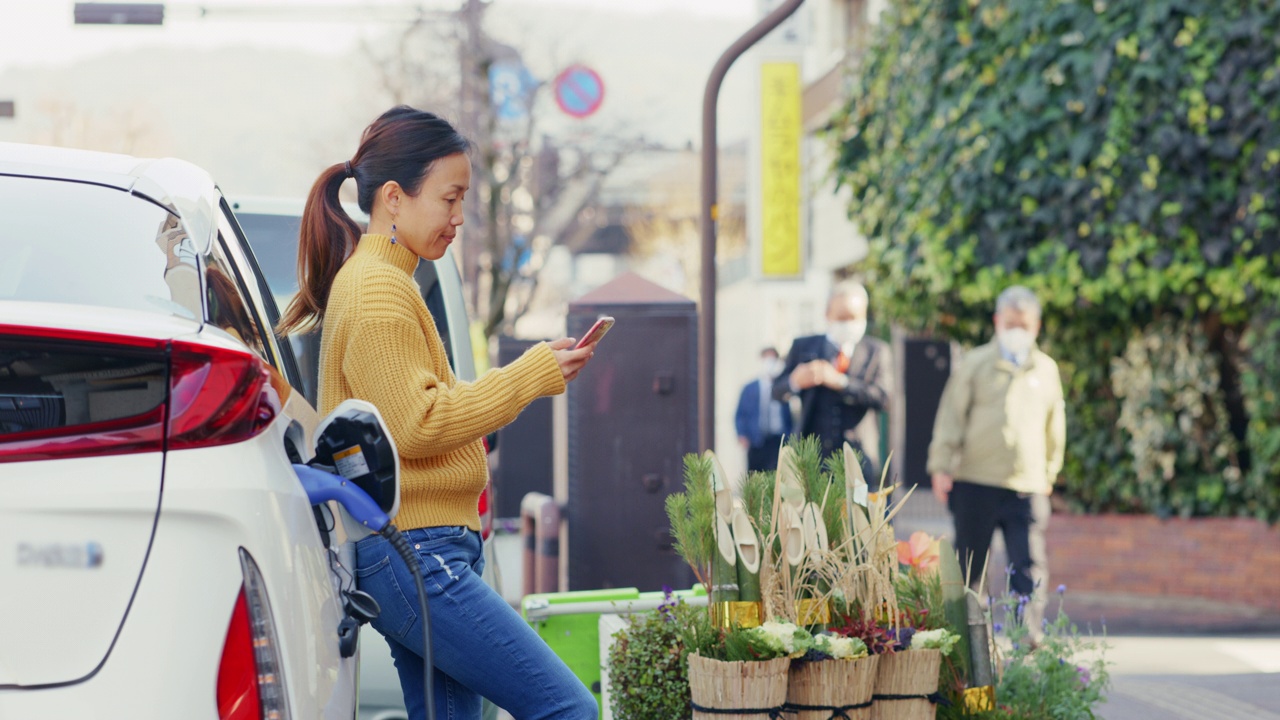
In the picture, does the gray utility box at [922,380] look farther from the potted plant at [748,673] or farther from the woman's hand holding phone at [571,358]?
the woman's hand holding phone at [571,358]

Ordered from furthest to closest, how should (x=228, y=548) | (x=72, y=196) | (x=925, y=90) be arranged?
(x=925, y=90) → (x=72, y=196) → (x=228, y=548)

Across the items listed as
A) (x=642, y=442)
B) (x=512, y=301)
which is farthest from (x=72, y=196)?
(x=512, y=301)

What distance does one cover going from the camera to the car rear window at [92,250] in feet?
7.32

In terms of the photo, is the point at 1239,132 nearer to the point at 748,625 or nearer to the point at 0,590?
the point at 748,625

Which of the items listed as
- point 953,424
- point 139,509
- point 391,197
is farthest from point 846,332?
point 139,509

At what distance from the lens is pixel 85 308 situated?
6.97 ft

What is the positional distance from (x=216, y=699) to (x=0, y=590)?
1.04 ft

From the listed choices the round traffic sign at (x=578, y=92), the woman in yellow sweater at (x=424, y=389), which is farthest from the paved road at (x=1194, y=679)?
the round traffic sign at (x=578, y=92)

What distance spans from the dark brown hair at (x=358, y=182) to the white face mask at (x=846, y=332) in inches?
208

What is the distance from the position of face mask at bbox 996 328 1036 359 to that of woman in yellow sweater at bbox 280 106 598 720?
5.14m

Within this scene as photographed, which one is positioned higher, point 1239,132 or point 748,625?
point 1239,132

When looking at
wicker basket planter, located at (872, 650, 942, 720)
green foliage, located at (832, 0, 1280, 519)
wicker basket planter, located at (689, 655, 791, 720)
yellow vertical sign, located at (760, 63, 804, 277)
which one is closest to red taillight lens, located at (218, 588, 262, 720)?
wicker basket planter, located at (689, 655, 791, 720)

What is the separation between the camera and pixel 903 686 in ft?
11.1

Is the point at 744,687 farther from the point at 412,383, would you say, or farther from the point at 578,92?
the point at 578,92
